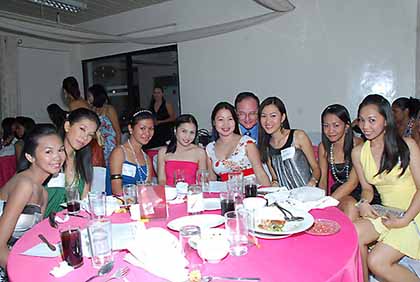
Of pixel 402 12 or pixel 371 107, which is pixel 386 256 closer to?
pixel 371 107

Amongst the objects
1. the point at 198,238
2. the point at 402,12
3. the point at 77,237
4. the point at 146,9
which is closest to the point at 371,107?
the point at 198,238

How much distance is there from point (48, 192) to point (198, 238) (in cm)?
128

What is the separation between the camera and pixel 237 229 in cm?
126

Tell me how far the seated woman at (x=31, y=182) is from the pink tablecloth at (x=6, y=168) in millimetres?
2595

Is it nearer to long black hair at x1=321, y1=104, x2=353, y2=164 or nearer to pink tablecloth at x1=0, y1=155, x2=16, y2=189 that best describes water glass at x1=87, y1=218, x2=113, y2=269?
long black hair at x1=321, y1=104, x2=353, y2=164

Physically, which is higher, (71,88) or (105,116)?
(71,88)

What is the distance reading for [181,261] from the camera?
1104 mm

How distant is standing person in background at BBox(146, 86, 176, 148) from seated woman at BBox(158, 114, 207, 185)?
2.76 metres

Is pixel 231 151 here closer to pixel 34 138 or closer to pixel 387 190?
pixel 387 190

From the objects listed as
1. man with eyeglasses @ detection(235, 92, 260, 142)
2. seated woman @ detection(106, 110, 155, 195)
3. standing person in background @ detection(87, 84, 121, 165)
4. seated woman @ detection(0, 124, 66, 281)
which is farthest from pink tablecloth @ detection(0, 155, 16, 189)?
man with eyeglasses @ detection(235, 92, 260, 142)

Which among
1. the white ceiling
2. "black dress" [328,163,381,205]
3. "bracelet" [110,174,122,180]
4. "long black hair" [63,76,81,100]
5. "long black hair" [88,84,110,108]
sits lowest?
"black dress" [328,163,381,205]

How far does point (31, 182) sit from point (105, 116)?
279cm

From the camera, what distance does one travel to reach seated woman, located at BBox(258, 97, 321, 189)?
8.52 ft

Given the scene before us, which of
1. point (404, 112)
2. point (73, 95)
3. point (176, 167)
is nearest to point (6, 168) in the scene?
point (73, 95)
